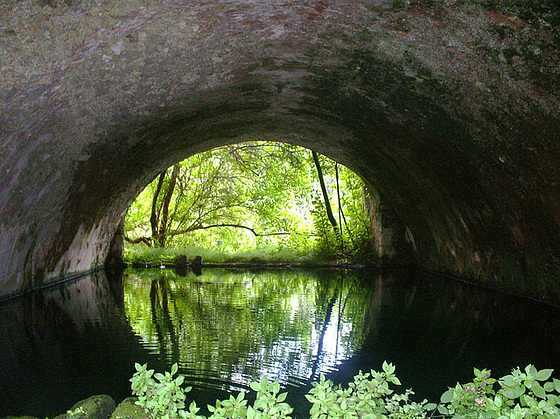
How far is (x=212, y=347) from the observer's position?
5207 millimetres

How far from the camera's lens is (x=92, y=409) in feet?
10.0

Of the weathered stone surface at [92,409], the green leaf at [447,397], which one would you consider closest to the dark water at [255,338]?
the weathered stone surface at [92,409]

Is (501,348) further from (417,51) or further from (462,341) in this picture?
(417,51)

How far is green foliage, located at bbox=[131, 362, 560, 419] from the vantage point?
231cm

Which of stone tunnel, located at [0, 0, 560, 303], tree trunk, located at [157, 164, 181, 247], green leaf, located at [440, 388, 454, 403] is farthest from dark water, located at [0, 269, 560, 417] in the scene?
tree trunk, located at [157, 164, 181, 247]

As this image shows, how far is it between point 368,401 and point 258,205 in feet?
55.1

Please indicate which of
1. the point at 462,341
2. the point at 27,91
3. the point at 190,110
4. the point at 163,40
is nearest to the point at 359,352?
the point at 462,341

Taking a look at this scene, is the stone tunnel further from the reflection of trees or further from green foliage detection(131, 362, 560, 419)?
green foliage detection(131, 362, 560, 419)

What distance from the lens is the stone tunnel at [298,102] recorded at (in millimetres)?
4398

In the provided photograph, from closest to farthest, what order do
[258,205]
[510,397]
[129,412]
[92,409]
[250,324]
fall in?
1. [510,397]
2. [129,412]
3. [92,409]
4. [250,324]
5. [258,205]

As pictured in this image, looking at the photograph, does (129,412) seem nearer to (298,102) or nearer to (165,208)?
(298,102)

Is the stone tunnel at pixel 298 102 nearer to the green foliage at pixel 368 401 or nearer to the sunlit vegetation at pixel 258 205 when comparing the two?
the green foliage at pixel 368 401

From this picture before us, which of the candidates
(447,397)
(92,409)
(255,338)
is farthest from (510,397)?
(255,338)

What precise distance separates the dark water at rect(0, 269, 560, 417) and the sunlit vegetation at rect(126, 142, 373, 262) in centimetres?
584
